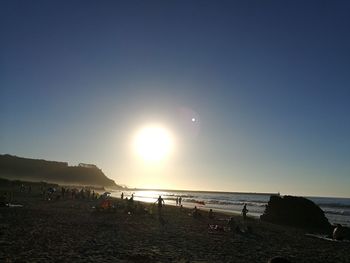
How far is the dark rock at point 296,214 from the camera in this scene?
133 feet

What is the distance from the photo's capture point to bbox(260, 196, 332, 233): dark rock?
133 ft

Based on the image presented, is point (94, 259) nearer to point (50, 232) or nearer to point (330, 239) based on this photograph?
point (50, 232)

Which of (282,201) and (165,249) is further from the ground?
(282,201)

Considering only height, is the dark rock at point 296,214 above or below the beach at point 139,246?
above

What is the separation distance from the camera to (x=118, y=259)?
49.6 feet

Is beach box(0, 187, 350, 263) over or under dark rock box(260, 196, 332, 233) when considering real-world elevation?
under

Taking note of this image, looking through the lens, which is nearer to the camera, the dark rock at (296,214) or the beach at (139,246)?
the beach at (139,246)

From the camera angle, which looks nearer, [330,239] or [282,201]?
[330,239]

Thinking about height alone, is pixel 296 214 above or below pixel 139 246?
above

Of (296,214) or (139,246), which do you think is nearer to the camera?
(139,246)

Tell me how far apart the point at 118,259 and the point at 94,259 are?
36.3 inches

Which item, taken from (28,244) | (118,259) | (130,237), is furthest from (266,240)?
(28,244)

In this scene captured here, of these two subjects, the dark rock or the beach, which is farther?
the dark rock

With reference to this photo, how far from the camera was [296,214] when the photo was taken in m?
42.1
